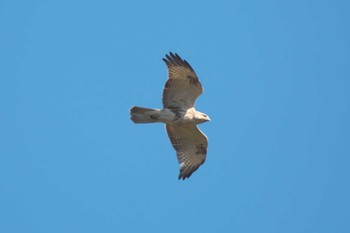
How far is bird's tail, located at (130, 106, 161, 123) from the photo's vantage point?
17.4m

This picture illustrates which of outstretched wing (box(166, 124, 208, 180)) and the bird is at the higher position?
the bird

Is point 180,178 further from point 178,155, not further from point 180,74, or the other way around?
point 180,74

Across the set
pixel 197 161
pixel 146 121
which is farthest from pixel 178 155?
pixel 146 121

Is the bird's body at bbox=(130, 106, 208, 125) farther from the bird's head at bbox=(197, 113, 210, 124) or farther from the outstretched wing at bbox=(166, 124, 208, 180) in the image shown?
the outstretched wing at bbox=(166, 124, 208, 180)

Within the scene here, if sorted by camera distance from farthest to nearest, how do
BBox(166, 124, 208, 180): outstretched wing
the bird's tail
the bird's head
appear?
1. BBox(166, 124, 208, 180): outstretched wing
2. the bird's head
3. the bird's tail

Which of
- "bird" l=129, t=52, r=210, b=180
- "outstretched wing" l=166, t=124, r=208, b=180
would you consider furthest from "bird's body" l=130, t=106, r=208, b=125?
"outstretched wing" l=166, t=124, r=208, b=180

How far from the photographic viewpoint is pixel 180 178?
18906 millimetres

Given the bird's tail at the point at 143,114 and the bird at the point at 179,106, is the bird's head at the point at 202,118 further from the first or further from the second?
the bird's tail at the point at 143,114

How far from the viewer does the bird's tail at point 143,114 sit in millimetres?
17422

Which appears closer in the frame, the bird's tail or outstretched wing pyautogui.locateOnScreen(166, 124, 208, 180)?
the bird's tail

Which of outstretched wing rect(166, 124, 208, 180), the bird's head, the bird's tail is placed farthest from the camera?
outstretched wing rect(166, 124, 208, 180)

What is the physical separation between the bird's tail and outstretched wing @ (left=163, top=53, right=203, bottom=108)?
0.49 m

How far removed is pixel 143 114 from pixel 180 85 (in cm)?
114

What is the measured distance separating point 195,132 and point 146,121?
157 centimetres
